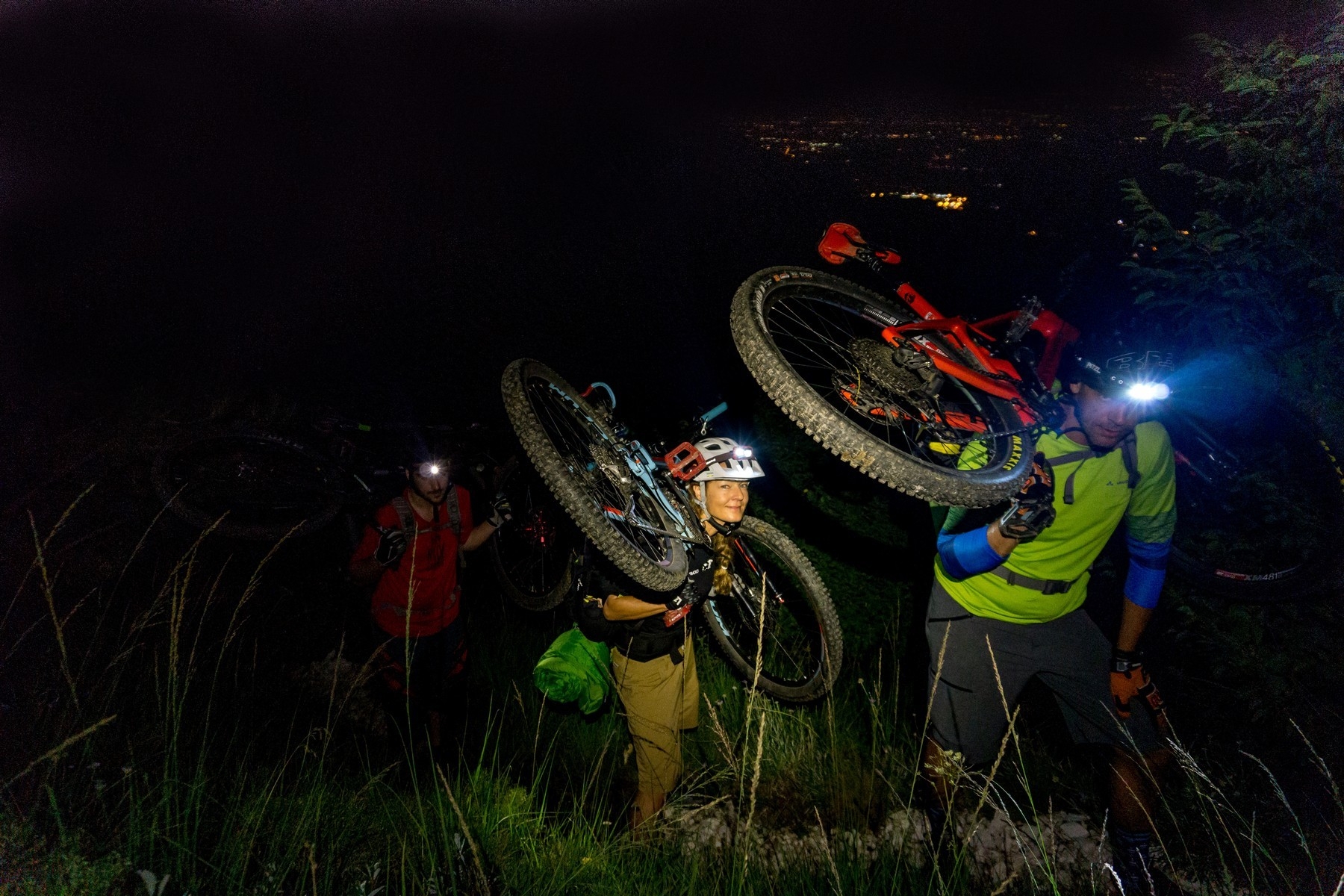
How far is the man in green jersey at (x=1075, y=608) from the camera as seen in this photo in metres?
2.66

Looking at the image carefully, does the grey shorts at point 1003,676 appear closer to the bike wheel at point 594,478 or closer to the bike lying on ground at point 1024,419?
the bike lying on ground at point 1024,419

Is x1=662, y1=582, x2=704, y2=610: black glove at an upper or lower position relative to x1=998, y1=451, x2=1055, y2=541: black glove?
lower

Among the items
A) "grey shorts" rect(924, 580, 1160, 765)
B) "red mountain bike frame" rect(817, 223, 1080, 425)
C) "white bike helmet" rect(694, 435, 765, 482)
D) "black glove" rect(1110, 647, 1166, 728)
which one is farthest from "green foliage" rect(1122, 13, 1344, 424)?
"white bike helmet" rect(694, 435, 765, 482)

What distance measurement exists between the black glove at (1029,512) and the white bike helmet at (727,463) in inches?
45.8

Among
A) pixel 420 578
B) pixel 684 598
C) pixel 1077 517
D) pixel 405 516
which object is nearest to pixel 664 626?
pixel 684 598

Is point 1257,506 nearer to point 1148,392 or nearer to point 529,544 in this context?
point 1148,392

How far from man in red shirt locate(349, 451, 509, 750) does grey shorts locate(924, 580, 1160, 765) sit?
2993 mm

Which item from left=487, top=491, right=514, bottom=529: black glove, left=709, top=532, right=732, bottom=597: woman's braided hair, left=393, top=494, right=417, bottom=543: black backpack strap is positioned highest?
left=709, top=532, right=732, bottom=597: woman's braided hair

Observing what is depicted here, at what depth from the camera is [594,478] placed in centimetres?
341

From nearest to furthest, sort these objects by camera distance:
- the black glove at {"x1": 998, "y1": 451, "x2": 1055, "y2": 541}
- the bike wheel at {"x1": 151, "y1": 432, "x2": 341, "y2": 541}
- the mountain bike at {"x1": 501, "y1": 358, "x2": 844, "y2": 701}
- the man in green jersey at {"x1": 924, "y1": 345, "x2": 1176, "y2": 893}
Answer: the black glove at {"x1": 998, "y1": 451, "x2": 1055, "y2": 541}
the mountain bike at {"x1": 501, "y1": 358, "x2": 844, "y2": 701}
the man in green jersey at {"x1": 924, "y1": 345, "x2": 1176, "y2": 893}
the bike wheel at {"x1": 151, "y1": 432, "x2": 341, "y2": 541}

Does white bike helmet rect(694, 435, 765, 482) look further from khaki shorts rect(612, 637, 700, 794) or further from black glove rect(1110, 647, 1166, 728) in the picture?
black glove rect(1110, 647, 1166, 728)

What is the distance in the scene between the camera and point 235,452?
5.97m

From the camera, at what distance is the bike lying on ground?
9.37ft

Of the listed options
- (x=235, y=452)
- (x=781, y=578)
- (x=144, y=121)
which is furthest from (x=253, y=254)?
(x=781, y=578)
